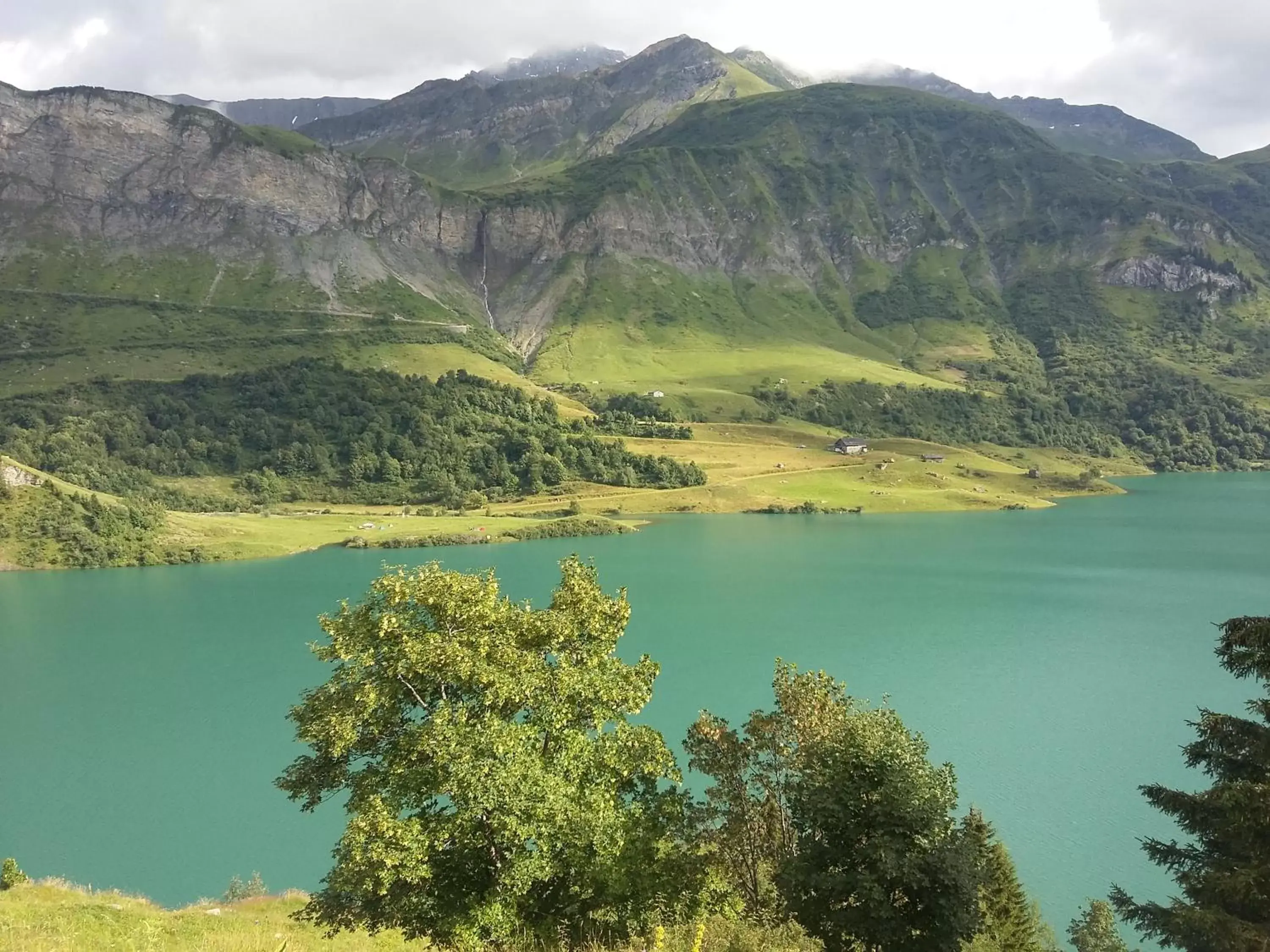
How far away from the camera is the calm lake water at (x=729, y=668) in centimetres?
4200

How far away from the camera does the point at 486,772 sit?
17.1 m

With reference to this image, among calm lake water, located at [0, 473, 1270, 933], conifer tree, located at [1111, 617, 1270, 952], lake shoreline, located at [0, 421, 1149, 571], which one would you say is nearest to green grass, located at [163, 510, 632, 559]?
lake shoreline, located at [0, 421, 1149, 571]

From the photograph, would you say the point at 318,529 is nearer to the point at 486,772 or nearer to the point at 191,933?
the point at 191,933

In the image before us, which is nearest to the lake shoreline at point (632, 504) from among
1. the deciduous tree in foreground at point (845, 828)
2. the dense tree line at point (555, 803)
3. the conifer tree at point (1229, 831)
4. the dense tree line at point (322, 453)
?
the dense tree line at point (322, 453)

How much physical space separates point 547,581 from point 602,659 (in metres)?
80.8

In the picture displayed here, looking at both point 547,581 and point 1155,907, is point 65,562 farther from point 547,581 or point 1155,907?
point 1155,907

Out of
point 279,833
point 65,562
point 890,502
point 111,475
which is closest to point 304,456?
point 111,475

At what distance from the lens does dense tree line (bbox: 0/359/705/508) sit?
171 metres

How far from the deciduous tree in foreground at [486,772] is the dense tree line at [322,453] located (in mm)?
147731

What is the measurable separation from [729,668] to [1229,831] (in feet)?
167

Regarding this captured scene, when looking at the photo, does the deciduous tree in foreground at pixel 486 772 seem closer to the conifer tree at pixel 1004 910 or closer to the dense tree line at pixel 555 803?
the dense tree line at pixel 555 803

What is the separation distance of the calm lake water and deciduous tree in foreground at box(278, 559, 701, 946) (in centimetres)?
1953

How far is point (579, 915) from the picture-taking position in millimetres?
19062

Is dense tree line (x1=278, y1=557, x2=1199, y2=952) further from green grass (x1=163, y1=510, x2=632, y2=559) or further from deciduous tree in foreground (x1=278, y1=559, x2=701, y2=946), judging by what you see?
green grass (x1=163, y1=510, x2=632, y2=559)
